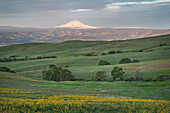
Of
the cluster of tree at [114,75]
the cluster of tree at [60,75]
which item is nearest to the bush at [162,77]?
the cluster of tree at [114,75]

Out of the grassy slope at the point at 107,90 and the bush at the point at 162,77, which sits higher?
the bush at the point at 162,77

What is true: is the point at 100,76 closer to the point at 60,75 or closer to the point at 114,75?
the point at 114,75

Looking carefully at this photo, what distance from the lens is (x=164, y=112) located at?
45.9 feet

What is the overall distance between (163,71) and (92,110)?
142ft

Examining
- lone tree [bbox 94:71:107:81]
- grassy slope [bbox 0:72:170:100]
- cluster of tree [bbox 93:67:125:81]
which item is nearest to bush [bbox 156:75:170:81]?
grassy slope [bbox 0:72:170:100]

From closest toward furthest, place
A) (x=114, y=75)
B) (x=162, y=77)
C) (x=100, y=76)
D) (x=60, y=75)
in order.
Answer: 1. (x=162, y=77)
2. (x=114, y=75)
3. (x=100, y=76)
4. (x=60, y=75)

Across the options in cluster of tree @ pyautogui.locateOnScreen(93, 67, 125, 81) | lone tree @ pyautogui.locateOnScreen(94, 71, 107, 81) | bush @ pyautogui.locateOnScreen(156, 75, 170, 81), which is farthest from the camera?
lone tree @ pyautogui.locateOnScreen(94, 71, 107, 81)

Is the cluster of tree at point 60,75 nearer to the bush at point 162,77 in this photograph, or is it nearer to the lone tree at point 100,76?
the lone tree at point 100,76

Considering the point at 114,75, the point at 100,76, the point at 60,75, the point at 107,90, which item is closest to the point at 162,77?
the point at 114,75

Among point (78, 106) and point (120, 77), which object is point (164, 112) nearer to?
point (78, 106)

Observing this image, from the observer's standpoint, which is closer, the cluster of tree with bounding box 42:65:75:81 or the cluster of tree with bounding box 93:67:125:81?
the cluster of tree with bounding box 93:67:125:81

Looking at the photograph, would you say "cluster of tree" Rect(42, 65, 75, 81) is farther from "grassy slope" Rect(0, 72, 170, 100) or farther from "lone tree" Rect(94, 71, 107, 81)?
"grassy slope" Rect(0, 72, 170, 100)

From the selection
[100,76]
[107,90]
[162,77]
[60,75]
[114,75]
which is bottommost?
[107,90]

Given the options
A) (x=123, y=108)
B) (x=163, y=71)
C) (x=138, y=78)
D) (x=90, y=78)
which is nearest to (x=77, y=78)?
(x=90, y=78)
